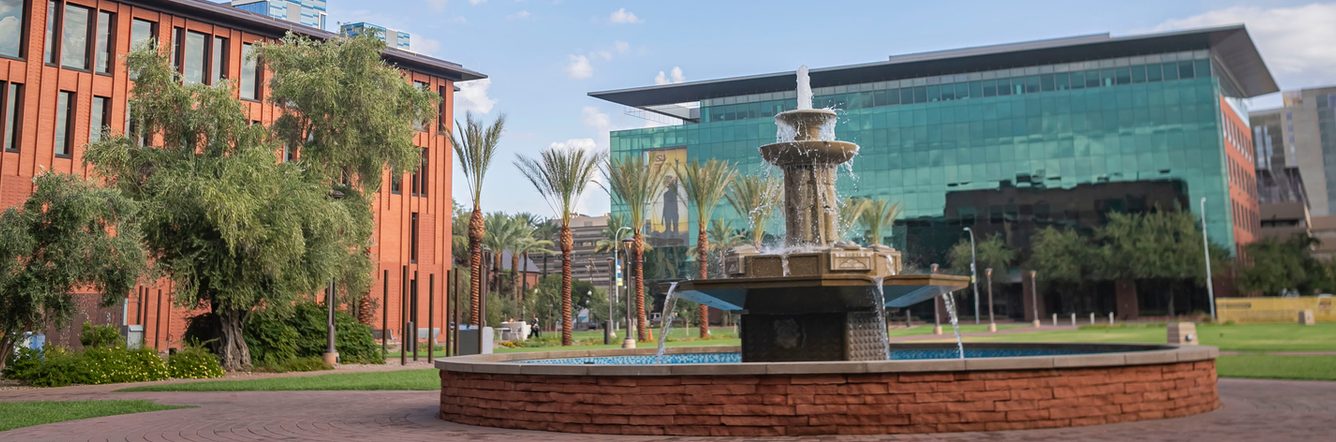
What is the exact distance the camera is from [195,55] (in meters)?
41.9

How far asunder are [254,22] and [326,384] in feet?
90.6

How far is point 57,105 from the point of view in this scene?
123 ft

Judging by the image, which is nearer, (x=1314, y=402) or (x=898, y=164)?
(x=1314, y=402)

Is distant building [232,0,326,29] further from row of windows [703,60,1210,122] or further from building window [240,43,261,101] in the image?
row of windows [703,60,1210,122]

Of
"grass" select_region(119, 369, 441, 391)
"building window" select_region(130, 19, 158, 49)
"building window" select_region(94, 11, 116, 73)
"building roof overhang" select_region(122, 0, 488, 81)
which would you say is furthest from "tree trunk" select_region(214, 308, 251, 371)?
"building window" select_region(130, 19, 158, 49)

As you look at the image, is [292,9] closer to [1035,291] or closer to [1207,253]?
[1035,291]

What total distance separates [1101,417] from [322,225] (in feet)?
66.5

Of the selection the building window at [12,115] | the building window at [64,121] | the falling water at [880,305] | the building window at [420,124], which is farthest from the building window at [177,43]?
A: the falling water at [880,305]

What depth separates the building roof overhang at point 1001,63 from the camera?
75250mm

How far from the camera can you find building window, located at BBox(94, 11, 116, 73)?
38.8 metres

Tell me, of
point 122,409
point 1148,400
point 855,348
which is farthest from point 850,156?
point 122,409

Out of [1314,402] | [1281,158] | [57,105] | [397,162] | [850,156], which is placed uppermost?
[1281,158]

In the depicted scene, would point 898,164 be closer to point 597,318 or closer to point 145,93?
point 597,318

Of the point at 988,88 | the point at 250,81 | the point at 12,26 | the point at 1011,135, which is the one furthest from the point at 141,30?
the point at 988,88
